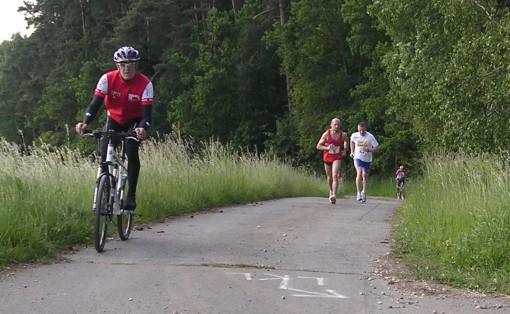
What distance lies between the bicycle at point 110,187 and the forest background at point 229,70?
79.8 ft

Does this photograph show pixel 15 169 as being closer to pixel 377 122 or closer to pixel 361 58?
pixel 377 122

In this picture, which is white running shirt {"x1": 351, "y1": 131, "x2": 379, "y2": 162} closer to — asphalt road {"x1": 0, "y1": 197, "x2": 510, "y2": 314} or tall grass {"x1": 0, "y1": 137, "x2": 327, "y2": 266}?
tall grass {"x1": 0, "y1": 137, "x2": 327, "y2": 266}

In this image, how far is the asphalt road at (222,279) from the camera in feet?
16.7

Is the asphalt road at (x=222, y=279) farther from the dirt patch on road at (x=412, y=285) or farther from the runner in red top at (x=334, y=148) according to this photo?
the runner in red top at (x=334, y=148)

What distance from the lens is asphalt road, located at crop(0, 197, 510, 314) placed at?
5.09 metres

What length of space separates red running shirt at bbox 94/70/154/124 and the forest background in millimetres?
24152

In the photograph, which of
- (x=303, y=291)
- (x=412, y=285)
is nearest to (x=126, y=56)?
(x=303, y=291)

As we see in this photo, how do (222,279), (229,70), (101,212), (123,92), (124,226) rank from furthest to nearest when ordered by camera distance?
(229,70) → (124,226) → (123,92) → (101,212) → (222,279)

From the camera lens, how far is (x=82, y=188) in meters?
A: 9.69

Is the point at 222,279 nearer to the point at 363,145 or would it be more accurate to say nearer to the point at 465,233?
the point at 465,233

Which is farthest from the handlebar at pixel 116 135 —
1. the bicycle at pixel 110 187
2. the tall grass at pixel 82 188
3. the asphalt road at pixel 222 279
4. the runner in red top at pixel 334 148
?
the runner in red top at pixel 334 148

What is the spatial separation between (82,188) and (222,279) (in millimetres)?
4337

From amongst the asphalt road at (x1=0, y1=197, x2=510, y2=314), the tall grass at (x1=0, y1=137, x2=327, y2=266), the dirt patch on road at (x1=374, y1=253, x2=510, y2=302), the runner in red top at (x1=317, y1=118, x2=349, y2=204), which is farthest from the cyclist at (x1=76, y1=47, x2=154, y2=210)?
the runner in red top at (x1=317, y1=118, x2=349, y2=204)

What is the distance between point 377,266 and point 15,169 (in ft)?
17.2
